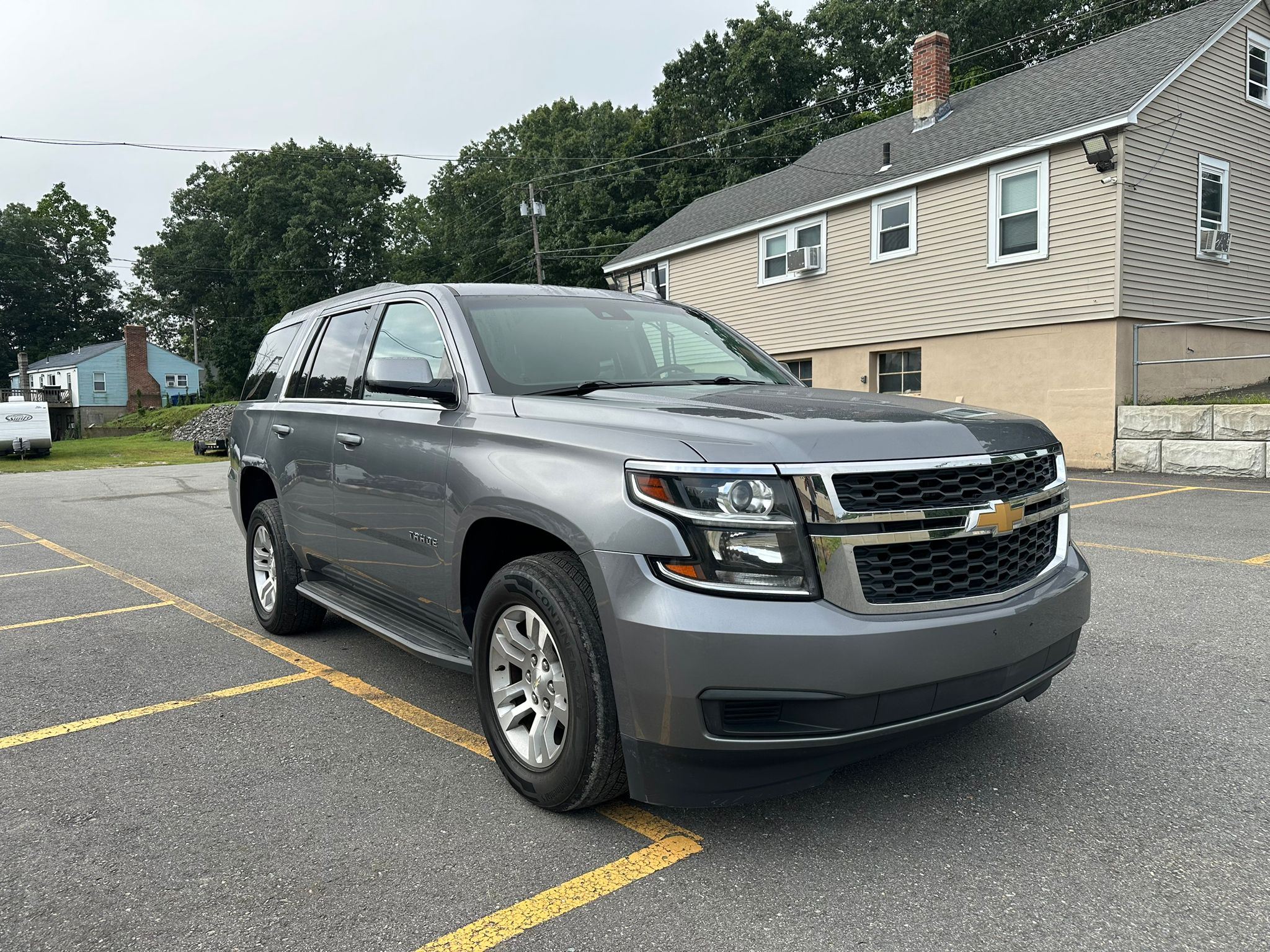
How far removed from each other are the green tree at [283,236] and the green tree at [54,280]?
1224 centimetres

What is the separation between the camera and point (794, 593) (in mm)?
2584

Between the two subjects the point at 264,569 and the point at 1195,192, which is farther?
the point at 1195,192

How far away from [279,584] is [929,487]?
3836 mm

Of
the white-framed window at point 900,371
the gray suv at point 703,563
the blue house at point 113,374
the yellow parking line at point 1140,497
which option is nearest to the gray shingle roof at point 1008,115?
the white-framed window at point 900,371

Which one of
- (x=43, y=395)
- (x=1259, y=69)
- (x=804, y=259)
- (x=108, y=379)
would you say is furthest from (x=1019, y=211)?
(x=108, y=379)

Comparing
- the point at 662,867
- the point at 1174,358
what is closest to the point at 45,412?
the point at 1174,358

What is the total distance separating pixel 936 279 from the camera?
705 inches

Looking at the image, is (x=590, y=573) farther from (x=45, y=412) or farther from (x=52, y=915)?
(x=45, y=412)

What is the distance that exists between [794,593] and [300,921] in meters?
1.59

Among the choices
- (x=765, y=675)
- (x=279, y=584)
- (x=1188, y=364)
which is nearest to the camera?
(x=765, y=675)

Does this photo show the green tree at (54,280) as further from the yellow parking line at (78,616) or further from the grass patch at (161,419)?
the yellow parking line at (78,616)

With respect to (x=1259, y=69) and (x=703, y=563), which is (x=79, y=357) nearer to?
(x=1259, y=69)

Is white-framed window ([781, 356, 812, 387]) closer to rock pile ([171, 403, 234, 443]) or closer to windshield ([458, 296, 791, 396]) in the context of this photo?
windshield ([458, 296, 791, 396])

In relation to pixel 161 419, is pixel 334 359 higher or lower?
higher
